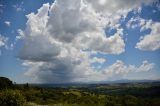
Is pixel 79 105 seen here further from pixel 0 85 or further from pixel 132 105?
pixel 0 85

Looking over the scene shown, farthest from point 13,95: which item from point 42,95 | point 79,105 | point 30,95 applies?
point 42,95

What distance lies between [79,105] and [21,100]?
266ft

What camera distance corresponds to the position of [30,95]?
156125 mm

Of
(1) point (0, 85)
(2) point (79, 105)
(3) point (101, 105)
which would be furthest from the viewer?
(1) point (0, 85)

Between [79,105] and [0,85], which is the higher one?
[0,85]

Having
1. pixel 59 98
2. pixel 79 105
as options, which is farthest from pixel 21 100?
pixel 59 98

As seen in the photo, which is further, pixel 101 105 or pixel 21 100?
pixel 101 105

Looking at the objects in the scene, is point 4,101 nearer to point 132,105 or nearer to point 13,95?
point 13,95

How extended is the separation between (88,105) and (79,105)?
844cm

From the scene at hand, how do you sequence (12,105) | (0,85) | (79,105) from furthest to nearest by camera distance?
(0,85), (79,105), (12,105)

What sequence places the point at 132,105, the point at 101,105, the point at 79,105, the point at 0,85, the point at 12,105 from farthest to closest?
1. the point at 0,85
2. the point at 132,105
3. the point at 101,105
4. the point at 79,105
5. the point at 12,105

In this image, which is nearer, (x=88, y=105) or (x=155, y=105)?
(x=88, y=105)

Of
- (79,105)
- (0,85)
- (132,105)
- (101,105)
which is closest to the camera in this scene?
(79,105)

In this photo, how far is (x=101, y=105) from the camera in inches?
5989
